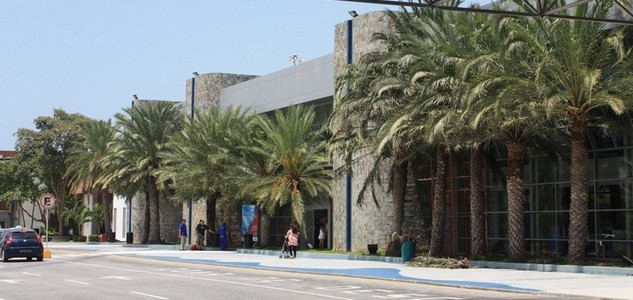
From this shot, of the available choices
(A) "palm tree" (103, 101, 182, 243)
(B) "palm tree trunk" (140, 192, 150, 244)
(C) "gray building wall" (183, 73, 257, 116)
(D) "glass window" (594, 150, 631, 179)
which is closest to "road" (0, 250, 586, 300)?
(D) "glass window" (594, 150, 631, 179)

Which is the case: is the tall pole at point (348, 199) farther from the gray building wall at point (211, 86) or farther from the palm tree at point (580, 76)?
the gray building wall at point (211, 86)

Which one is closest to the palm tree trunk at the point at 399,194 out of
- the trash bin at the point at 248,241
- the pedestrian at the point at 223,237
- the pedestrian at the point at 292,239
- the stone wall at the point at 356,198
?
the stone wall at the point at 356,198

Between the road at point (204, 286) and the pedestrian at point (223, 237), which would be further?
the pedestrian at point (223, 237)

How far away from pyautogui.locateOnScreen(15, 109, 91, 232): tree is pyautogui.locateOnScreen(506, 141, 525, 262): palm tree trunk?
58965mm

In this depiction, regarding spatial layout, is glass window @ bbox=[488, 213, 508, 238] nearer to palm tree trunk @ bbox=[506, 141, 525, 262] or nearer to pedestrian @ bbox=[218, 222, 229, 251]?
palm tree trunk @ bbox=[506, 141, 525, 262]

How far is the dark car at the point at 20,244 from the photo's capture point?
39.9 m

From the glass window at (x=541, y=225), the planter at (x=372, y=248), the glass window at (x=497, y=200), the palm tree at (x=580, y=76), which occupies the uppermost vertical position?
the palm tree at (x=580, y=76)

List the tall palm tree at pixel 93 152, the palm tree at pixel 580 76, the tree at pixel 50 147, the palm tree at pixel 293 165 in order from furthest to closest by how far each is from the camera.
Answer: the tree at pixel 50 147 < the tall palm tree at pixel 93 152 < the palm tree at pixel 293 165 < the palm tree at pixel 580 76

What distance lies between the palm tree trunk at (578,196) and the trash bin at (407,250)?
6.49 m

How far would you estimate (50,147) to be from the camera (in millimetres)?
86062

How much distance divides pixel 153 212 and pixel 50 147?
26804 mm

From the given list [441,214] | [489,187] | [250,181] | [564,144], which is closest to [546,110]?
[564,144]

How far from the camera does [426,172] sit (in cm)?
4297

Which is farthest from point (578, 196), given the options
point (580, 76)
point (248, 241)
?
point (248, 241)
